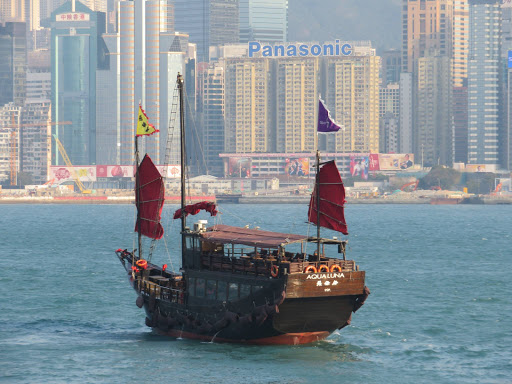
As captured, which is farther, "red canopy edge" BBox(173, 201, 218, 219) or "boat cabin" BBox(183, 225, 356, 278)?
"red canopy edge" BBox(173, 201, 218, 219)

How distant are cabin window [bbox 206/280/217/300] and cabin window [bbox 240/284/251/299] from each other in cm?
176

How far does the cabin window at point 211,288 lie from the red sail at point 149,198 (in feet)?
24.4

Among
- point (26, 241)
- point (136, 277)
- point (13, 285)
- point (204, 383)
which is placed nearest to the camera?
point (204, 383)

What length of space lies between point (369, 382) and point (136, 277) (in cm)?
1561

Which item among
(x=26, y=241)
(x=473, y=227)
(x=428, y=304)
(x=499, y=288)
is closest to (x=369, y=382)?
(x=428, y=304)

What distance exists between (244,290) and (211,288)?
2.18 meters

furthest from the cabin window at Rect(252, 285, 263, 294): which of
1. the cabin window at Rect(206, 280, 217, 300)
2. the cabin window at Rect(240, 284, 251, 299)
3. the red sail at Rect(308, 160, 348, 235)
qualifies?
the red sail at Rect(308, 160, 348, 235)

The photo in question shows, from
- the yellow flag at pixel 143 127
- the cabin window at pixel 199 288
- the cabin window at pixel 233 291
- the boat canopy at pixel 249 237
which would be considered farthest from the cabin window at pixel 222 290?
the yellow flag at pixel 143 127

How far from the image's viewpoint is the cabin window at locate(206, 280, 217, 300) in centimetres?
4909

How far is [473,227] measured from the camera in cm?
16212

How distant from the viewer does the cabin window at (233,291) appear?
4797cm

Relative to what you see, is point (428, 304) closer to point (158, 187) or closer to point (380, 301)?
point (380, 301)

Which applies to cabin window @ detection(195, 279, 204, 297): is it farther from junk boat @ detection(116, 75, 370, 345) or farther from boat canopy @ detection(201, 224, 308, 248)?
boat canopy @ detection(201, 224, 308, 248)

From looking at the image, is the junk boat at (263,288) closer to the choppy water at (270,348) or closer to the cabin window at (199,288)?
the cabin window at (199,288)
